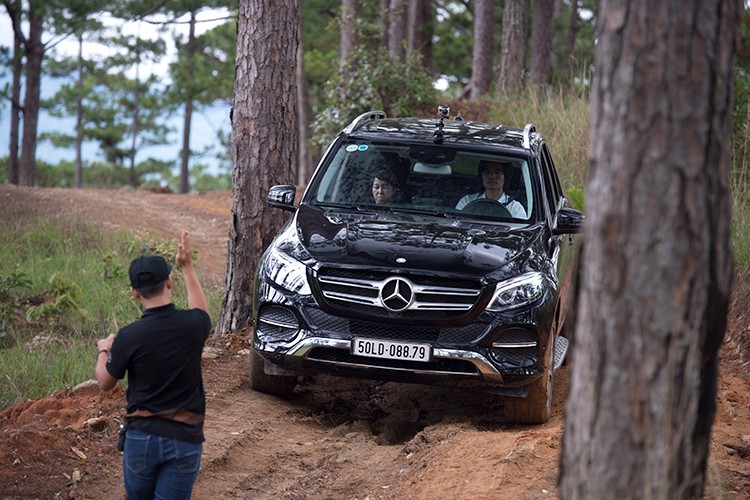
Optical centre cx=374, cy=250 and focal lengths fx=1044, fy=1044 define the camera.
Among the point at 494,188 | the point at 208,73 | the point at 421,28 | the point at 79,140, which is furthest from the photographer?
the point at 79,140

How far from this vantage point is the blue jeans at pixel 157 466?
4.26 m

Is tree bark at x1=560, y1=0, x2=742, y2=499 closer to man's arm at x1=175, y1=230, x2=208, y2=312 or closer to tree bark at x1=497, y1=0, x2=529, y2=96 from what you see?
man's arm at x1=175, y1=230, x2=208, y2=312

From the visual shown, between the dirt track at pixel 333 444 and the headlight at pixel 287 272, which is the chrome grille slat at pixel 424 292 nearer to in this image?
the headlight at pixel 287 272

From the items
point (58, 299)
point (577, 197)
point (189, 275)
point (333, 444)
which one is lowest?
point (333, 444)

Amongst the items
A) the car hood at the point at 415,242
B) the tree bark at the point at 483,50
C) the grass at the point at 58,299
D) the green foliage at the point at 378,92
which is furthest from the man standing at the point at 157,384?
the tree bark at the point at 483,50

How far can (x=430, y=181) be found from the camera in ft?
24.8

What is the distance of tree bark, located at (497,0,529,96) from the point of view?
818 inches

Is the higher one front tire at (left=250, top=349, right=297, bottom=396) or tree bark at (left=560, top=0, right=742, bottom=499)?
tree bark at (left=560, top=0, right=742, bottom=499)

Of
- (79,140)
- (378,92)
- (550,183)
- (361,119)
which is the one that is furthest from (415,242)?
(79,140)

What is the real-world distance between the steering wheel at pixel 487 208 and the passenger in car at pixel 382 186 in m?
0.55

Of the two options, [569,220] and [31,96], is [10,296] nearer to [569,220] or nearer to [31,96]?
[569,220]

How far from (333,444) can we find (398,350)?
77 cm

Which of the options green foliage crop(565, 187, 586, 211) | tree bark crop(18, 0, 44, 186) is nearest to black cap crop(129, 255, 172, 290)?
green foliage crop(565, 187, 586, 211)

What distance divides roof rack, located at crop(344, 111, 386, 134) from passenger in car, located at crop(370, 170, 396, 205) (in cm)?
55
